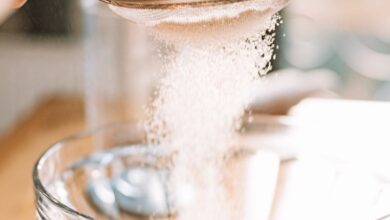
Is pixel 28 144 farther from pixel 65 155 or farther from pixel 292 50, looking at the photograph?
pixel 292 50

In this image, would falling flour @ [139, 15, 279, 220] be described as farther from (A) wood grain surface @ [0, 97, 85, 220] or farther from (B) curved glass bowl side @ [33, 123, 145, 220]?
(A) wood grain surface @ [0, 97, 85, 220]

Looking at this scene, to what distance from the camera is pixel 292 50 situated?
130cm

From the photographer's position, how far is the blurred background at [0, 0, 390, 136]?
1.15m

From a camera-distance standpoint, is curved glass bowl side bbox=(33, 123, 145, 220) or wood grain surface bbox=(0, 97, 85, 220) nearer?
curved glass bowl side bbox=(33, 123, 145, 220)

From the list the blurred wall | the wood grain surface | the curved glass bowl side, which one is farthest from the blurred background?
the curved glass bowl side

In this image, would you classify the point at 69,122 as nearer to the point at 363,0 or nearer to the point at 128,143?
the point at 128,143

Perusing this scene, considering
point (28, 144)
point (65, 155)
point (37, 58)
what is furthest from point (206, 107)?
point (37, 58)

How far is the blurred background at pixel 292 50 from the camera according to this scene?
1148 millimetres

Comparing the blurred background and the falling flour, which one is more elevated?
the falling flour

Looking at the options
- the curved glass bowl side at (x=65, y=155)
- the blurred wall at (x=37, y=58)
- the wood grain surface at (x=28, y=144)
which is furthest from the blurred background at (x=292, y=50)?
the curved glass bowl side at (x=65, y=155)

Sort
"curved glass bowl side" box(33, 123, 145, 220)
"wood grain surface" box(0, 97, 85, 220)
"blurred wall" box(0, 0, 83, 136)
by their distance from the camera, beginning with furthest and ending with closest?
1. "blurred wall" box(0, 0, 83, 136)
2. "wood grain surface" box(0, 97, 85, 220)
3. "curved glass bowl side" box(33, 123, 145, 220)

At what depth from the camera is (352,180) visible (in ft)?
1.72

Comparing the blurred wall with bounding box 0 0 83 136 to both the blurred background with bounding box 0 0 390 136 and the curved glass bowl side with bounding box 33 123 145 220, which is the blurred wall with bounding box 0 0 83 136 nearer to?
the blurred background with bounding box 0 0 390 136

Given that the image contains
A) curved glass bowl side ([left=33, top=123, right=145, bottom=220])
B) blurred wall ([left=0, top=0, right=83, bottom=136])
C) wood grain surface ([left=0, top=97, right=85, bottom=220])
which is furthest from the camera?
blurred wall ([left=0, top=0, right=83, bottom=136])
